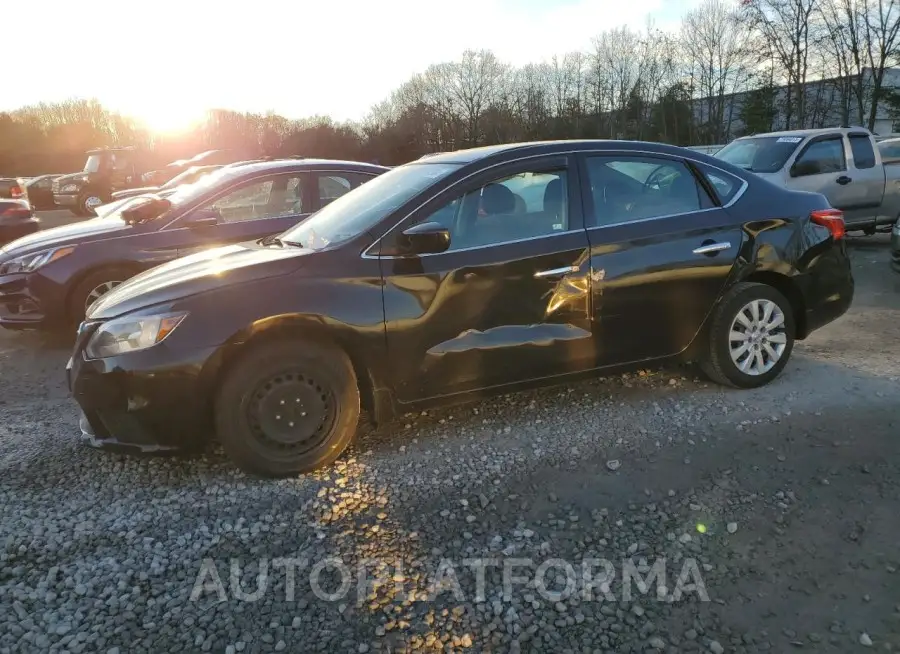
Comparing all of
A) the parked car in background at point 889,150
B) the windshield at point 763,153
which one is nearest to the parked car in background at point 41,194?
the windshield at point 763,153

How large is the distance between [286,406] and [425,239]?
115cm

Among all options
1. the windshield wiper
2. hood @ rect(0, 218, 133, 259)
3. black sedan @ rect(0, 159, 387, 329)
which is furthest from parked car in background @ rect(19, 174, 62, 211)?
the windshield wiper

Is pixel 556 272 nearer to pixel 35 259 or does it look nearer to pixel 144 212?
pixel 144 212

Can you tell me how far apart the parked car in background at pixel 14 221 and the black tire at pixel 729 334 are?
11809 millimetres

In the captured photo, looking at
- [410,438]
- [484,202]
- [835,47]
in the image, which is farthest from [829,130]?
[835,47]

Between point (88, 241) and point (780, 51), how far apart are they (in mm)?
36777

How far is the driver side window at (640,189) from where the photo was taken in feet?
13.5

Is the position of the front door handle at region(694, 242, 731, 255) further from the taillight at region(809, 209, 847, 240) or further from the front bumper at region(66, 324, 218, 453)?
the front bumper at region(66, 324, 218, 453)

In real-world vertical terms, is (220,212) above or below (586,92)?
below

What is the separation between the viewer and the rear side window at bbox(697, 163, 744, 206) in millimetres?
4422

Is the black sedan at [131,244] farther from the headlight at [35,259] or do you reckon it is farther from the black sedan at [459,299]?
the black sedan at [459,299]

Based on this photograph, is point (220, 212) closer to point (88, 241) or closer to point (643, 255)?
point (88, 241)

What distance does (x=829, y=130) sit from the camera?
33.5 ft

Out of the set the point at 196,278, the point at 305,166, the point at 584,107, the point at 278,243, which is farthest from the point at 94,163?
the point at 584,107
